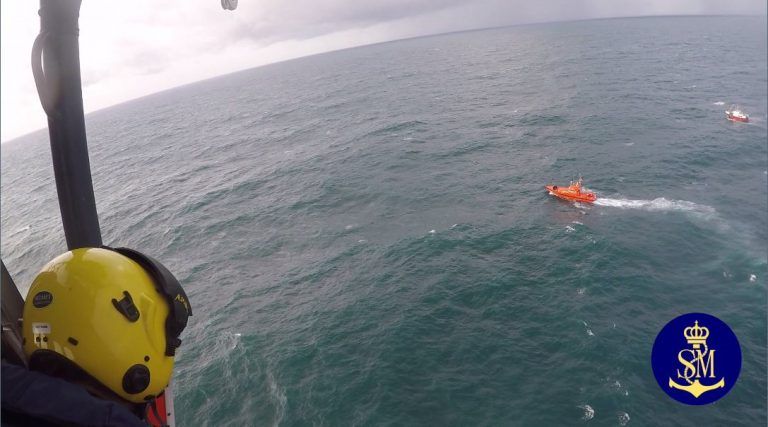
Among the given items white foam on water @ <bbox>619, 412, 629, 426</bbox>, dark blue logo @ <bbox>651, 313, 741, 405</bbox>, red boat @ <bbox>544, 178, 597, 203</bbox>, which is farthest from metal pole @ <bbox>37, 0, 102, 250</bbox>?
red boat @ <bbox>544, 178, 597, 203</bbox>

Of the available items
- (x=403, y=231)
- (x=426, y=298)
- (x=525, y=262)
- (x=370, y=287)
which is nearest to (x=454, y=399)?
(x=426, y=298)

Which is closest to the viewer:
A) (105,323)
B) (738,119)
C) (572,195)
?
(105,323)

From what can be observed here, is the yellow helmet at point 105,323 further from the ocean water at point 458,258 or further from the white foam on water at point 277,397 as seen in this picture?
the white foam on water at point 277,397

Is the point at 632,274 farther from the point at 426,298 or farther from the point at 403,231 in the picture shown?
the point at 403,231

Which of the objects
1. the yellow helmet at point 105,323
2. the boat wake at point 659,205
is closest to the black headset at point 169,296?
the yellow helmet at point 105,323

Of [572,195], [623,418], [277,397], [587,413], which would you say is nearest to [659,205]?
[572,195]

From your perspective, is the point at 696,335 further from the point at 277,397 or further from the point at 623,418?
the point at 277,397
